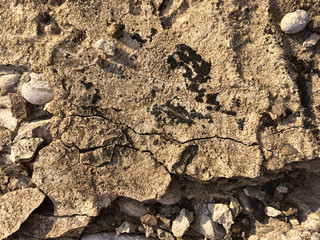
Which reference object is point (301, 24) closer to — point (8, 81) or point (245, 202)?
point (245, 202)

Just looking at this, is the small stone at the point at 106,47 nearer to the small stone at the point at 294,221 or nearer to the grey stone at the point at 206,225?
the grey stone at the point at 206,225

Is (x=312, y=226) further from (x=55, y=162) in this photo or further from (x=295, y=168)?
(x=55, y=162)

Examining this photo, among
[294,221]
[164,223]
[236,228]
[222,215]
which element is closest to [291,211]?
[294,221]

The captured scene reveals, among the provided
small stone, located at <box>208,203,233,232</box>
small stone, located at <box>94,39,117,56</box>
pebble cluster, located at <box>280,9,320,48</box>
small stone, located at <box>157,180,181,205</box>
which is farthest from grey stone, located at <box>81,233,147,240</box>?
pebble cluster, located at <box>280,9,320,48</box>

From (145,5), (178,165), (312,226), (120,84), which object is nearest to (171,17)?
(145,5)

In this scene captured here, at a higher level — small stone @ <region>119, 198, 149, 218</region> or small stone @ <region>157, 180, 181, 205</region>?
small stone @ <region>157, 180, 181, 205</region>

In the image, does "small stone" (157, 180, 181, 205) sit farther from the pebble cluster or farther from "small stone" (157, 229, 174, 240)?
the pebble cluster
